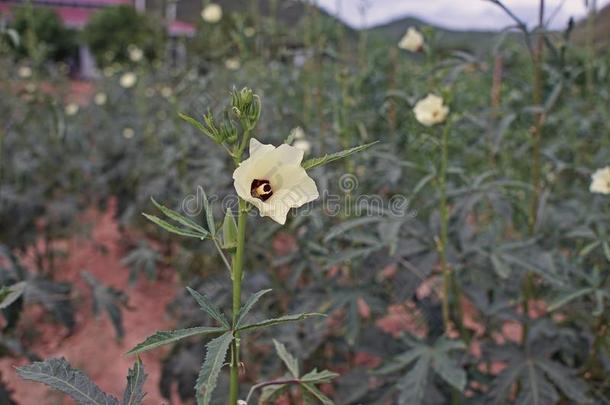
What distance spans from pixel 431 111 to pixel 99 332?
2.37 meters

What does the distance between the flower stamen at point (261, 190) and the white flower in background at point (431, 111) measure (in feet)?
3.31

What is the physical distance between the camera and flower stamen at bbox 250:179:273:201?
95 cm

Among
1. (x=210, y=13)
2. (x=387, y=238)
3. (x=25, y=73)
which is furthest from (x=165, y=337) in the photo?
(x=25, y=73)

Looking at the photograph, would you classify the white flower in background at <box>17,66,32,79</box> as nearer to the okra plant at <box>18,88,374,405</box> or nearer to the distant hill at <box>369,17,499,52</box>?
the distant hill at <box>369,17,499,52</box>

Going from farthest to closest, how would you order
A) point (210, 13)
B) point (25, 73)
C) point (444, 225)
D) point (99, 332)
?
point (25, 73) < point (210, 13) < point (99, 332) < point (444, 225)

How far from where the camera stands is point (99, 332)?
3.42 metres

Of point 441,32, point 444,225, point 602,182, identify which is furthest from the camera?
point 441,32

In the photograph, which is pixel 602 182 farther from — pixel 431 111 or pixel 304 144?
pixel 304 144

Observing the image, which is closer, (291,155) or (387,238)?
(291,155)

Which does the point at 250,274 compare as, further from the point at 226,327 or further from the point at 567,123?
the point at 567,123

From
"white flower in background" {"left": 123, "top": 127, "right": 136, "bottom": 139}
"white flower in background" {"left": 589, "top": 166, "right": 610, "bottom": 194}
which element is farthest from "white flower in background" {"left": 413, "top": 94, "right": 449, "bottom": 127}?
"white flower in background" {"left": 123, "top": 127, "right": 136, "bottom": 139}

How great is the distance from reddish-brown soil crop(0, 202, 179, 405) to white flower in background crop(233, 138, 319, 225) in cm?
140

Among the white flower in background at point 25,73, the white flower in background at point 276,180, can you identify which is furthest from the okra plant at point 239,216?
the white flower in background at point 25,73

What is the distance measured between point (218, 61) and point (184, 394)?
9.87 ft
